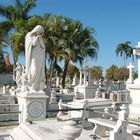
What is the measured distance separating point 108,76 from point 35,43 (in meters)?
71.9

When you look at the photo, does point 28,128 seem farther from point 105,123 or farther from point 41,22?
point 41,22

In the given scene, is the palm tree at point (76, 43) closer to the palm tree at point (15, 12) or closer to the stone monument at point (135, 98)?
the palm tree at point (15, 12)

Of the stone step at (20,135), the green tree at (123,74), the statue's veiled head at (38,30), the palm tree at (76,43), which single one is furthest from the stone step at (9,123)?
the green tree at (123,74)

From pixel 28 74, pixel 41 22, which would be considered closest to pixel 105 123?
pixel 28 74

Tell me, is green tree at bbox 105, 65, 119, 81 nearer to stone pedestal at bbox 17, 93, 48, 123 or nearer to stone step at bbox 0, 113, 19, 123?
stone step at bbox 0, 113, 19, 123

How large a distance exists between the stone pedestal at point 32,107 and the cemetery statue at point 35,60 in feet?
1.13

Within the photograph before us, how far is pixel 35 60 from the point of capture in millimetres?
10992

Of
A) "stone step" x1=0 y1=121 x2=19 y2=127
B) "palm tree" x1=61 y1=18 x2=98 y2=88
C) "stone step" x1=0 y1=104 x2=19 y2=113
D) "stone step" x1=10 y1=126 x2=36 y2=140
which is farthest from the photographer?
"palm tree" x1=61 y1=18 x2=98 y2=88

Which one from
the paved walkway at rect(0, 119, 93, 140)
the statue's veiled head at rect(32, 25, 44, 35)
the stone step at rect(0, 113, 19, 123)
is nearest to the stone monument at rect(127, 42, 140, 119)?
the paved walkway at rect(0, 119, 93, 140)

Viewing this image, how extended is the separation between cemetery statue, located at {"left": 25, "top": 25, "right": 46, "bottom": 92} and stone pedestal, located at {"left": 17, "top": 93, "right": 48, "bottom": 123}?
1.13 feet

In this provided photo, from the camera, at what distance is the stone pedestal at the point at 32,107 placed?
10.8 metres

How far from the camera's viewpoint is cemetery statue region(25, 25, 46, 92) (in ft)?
35.9

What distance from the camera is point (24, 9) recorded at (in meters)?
30.0

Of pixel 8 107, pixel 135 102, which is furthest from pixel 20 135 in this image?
pixel 8 107
